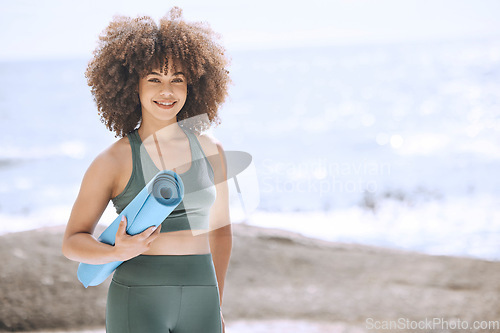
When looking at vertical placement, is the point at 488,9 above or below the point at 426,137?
above

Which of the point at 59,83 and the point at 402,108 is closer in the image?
the point at 402,108

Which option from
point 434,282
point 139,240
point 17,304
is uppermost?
point 139,240

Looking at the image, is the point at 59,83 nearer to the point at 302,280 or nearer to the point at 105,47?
the point at 302,280

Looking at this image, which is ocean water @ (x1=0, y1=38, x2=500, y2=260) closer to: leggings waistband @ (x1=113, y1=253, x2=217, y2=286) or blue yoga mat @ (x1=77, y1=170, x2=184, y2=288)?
leggings waistband @ (x1=113, y1=253, x2=217, y2=286)

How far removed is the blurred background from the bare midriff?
50cm

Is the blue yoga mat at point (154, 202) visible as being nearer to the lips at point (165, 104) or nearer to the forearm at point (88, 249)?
the forearm at point (88, 249)

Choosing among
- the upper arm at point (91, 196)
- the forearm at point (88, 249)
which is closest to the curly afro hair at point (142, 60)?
the upper arm at point (91, 196)

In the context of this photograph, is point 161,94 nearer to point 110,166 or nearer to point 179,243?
point 110,166

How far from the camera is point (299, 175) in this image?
11531 millimetres

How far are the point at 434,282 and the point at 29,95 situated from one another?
17241 mm

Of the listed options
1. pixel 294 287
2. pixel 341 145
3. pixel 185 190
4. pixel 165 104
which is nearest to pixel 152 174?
pixel 185 190

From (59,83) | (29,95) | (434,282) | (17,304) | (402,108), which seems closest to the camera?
(17,304)

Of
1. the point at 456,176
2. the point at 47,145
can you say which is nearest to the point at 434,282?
the point at 456,176

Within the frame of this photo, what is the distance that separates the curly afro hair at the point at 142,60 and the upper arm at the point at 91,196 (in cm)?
25
